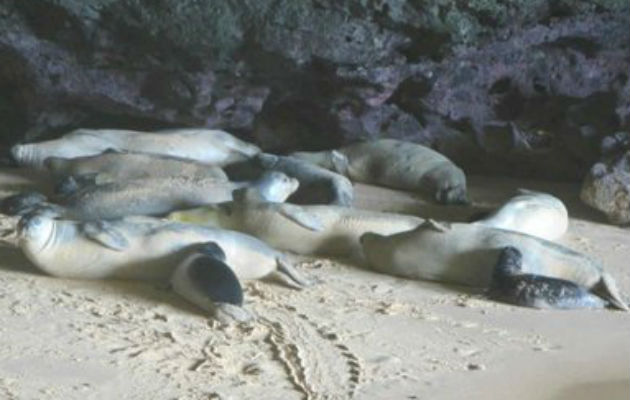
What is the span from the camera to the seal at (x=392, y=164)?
6012 mm

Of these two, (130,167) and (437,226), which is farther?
(130,167)

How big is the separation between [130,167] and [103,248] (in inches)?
58.6

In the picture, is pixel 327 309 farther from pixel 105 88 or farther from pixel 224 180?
pixel 105 88

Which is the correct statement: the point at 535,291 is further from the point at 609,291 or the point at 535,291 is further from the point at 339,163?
the point at 339,163

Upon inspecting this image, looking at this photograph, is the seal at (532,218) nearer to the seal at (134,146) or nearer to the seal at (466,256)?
the seal at (466,256)

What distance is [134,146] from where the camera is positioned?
599 centimetres

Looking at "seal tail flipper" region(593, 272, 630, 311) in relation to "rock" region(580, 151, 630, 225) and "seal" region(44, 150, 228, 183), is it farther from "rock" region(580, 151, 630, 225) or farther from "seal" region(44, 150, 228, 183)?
"seal" region(44, 150, 228, 183)

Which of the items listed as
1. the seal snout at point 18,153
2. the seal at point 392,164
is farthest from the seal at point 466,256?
the seal snout at point 18,153

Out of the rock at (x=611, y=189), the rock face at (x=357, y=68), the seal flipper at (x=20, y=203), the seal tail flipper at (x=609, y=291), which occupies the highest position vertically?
the rock face at (x=357, y=68)

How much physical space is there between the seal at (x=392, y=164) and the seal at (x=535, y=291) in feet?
5.77

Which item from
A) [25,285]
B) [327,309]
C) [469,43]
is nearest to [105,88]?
[469,43]

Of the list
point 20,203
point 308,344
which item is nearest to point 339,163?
point 20,203

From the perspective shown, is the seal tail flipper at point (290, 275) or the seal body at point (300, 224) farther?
the seal body at point (300, 224)

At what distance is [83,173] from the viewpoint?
18.2 feet
